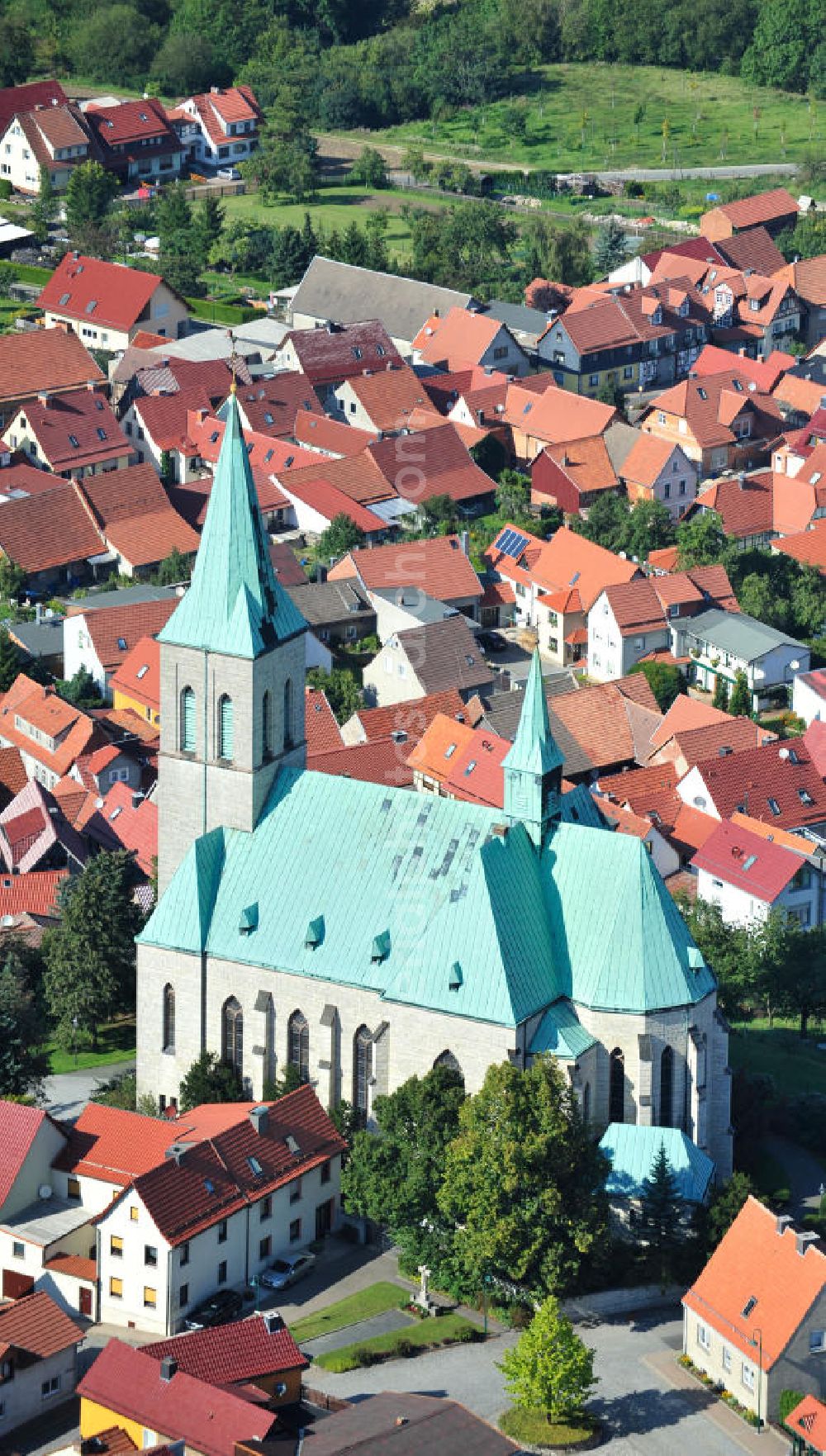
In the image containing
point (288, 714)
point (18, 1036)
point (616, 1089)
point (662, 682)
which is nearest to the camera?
point (616, 1089)

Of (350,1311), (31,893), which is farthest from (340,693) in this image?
(350,1311)

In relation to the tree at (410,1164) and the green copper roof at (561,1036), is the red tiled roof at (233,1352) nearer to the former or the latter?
the tree at (410,1164)

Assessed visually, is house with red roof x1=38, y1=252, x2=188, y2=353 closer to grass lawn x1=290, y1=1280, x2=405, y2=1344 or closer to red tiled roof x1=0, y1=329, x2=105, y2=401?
red tiled roof x1=0, y1=329, x2=105, y2=401

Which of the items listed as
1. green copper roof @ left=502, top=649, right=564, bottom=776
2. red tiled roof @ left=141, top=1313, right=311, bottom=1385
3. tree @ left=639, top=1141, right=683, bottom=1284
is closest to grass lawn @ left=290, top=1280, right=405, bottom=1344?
red tiled roof @ left=141, top=1313, right=311, bottom=1385

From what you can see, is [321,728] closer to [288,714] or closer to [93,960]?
[93,960]

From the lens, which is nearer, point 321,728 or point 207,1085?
point 207,1085
